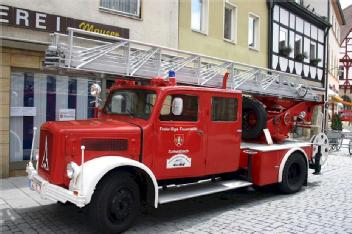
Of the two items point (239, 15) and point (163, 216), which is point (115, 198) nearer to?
point (163, 216)

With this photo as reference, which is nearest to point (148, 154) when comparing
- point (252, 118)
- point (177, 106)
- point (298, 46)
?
point (177, 106)

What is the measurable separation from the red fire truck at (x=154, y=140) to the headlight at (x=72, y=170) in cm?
1

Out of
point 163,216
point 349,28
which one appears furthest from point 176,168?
point 349,28

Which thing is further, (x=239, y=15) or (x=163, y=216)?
(x=239, y=15)

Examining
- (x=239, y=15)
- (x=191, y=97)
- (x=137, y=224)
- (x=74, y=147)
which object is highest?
(x=239, y=15)

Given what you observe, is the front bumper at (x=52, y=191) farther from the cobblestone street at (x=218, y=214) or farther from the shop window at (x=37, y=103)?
the shop window at (x=37, y=103)

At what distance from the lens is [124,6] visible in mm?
11383

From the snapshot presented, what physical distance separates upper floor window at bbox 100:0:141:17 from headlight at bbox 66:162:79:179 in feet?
20.7

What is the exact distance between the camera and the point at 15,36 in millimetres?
8883

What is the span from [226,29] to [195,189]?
33.7 ft

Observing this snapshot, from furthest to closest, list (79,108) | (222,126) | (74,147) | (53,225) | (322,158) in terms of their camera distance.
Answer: (79,108)
(322,158)
(222,126)
(53,225)
(74,147)

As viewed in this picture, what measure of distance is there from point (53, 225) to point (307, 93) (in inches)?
263

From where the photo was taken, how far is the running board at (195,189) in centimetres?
619

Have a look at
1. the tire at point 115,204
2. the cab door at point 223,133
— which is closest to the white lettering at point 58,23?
the cab door at point 223,133
